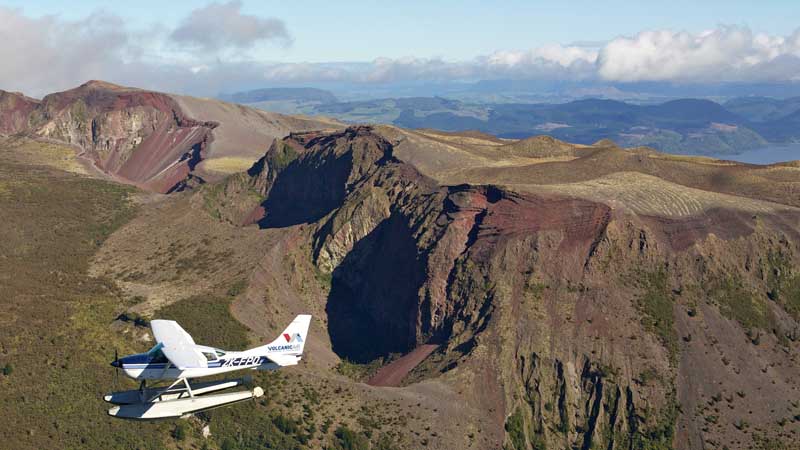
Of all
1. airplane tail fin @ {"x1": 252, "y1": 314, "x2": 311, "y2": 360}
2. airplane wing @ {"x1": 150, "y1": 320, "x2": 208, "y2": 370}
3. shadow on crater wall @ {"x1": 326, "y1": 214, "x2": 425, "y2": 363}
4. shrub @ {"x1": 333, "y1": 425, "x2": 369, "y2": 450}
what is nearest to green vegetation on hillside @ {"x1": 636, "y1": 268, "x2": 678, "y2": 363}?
shadow on crater wall @ {"x1": 326, "y1": 214, "x2": 425, "y2": 363}

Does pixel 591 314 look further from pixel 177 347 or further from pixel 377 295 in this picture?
pixel 177 347

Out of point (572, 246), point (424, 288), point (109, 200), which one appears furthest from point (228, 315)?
point (109, 200)

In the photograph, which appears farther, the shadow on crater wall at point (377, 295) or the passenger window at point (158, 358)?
the shadow on crater wall at point (377, 295)

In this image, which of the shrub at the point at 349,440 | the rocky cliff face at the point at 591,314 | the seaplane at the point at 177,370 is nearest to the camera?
the seaplane at the point at 177,370

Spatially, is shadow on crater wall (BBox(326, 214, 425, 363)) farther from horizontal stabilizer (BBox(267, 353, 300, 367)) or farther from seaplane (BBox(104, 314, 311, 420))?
seaplane (BBox(104, 314, 311, 420))

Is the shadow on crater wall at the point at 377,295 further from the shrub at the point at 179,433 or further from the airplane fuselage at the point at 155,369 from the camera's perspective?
the airplane fuselage at the point at 155,369

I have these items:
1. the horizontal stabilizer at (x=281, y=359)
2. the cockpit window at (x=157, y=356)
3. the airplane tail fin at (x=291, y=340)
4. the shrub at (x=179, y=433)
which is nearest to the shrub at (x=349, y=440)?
the shrub at (x=179, y=433)

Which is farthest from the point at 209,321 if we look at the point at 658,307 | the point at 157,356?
the point at 658,307
